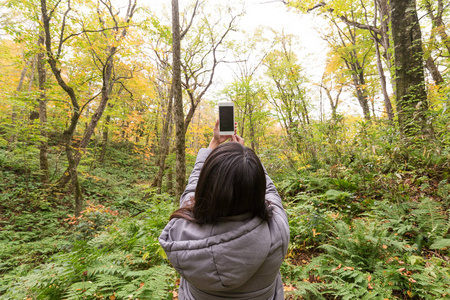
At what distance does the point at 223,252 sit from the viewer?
3.03ft

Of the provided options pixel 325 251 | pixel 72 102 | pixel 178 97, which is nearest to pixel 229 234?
pixel 325 251

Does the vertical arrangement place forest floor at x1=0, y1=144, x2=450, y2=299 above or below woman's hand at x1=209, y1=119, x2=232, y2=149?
below

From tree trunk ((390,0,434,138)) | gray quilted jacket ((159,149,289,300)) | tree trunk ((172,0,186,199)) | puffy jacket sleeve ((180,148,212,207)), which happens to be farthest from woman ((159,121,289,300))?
tree trunk ((390,0,434,138))

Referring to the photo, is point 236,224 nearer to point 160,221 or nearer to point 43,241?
point 160,221

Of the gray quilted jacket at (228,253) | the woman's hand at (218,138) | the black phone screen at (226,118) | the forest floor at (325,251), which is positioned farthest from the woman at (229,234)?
the forest floor at (325,251)

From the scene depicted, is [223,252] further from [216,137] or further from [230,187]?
[216,137]

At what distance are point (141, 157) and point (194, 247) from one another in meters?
17.6

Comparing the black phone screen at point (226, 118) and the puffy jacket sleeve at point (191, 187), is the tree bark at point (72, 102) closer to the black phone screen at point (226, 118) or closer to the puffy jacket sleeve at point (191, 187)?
the black phone screen at point (226, 118)

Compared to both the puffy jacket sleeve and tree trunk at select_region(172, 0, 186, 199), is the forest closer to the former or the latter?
tree trunk at select_region(172, 0, 186, 199)

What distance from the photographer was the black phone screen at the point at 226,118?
2.23m

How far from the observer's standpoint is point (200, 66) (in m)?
10.3

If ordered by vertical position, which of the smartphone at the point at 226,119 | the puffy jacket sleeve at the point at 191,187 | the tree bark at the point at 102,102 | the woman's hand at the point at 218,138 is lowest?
the puffy jacket sleeve at the point at 191,187

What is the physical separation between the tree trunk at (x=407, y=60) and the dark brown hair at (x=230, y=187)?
4842 mm

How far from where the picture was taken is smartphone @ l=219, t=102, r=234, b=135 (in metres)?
Answer: 2.21
